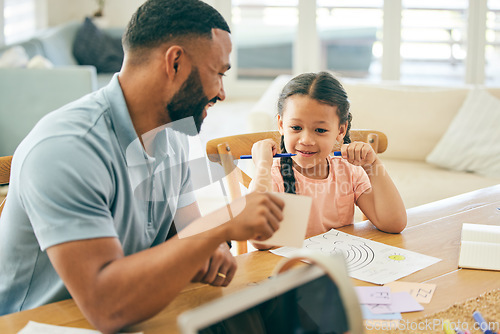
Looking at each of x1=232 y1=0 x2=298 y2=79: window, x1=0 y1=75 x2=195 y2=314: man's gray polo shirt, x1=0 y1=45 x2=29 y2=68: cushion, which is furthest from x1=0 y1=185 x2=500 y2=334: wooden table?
x1=232 y1=0 x2=298 y2=79: window

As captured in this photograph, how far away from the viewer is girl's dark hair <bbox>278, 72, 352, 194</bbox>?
1291mm

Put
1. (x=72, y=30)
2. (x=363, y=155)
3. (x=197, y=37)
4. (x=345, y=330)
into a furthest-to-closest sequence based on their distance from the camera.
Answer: (x=72, y=30)
(x=363, y=155)
(x=197, y=37)
(x=345, y=330)

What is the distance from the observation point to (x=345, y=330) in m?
0.62

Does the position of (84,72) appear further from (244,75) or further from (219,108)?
(244,75)

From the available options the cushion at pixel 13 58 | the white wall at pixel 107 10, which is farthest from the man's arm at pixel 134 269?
the white wall at pixel 107 10

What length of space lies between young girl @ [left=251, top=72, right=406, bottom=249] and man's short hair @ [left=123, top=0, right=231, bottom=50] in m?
0.35

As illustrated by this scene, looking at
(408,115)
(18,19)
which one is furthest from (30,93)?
(408,115)

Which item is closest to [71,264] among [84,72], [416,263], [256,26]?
[416,263]

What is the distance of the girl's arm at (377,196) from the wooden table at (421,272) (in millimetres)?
25

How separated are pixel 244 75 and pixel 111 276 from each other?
4688mm

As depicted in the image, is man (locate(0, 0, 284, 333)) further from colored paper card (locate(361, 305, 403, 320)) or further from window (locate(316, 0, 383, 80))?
window (locate(316, 0, 383, 80))

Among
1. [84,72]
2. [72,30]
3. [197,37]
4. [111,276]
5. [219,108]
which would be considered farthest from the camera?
[219,108]

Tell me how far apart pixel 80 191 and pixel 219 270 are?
0.86ft

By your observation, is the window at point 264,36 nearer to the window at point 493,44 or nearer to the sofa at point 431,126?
the window at point 493,44
